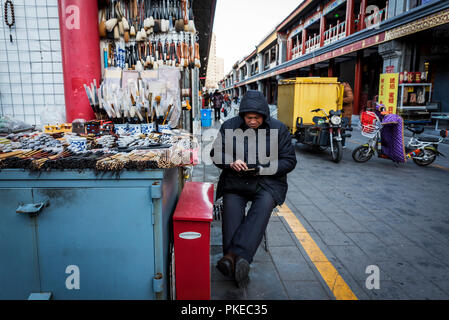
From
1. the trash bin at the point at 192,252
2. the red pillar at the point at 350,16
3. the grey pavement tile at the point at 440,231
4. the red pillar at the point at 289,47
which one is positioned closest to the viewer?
the trash bin at the point at 192,252

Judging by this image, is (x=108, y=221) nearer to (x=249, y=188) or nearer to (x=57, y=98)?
(x=249, y=188)

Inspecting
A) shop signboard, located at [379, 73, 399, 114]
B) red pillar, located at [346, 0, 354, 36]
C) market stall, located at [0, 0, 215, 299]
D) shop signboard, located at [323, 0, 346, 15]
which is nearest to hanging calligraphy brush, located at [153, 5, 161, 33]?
market stall, located at [0, 0, 215, 299]

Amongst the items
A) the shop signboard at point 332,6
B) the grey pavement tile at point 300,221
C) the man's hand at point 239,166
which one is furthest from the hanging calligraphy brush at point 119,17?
the shop signboard at point 332,6

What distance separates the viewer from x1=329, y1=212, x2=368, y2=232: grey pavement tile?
3516 mm

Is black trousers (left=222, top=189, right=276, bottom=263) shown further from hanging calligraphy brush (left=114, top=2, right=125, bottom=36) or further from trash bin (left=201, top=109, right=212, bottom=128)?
trash bin (left=201, top=109, right=212, bottom=128)

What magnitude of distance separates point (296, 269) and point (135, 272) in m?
1.46

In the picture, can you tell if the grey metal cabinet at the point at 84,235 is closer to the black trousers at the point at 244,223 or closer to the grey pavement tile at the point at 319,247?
the black trousers at the point at 244,223

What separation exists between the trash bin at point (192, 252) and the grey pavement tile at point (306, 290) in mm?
687

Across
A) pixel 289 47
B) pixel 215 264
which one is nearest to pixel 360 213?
pixel 215 264

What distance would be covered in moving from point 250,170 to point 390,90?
39.4 feet

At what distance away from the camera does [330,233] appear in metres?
3.42

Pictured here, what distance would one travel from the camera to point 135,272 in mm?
1925

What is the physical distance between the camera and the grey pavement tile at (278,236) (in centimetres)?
318
